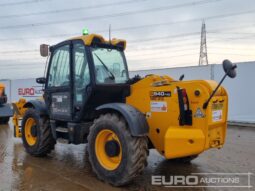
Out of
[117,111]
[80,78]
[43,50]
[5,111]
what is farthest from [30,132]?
[5,111]

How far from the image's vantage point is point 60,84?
6.36 m

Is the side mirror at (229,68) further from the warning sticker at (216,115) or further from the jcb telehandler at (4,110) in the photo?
the jcb telehandler at (4,110)

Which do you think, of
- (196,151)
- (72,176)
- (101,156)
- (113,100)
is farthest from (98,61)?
(196,151)

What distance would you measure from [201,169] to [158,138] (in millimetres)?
1197

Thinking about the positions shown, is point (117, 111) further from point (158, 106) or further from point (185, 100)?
point (185, 100)

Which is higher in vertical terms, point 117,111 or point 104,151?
point 117,111

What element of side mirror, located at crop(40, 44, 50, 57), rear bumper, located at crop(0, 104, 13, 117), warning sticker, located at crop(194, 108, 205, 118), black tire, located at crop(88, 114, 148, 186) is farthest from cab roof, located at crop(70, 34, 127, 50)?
rear bumper, located at crop(0, 104, 13, 117)

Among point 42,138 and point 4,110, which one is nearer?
point 42,138

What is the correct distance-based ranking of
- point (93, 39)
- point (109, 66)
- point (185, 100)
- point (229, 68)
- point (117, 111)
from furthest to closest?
point (109, 66) → point (93, 39) → point (117, 111) → point (185, 100) → point (229, 68)

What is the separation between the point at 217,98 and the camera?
5.04 metres

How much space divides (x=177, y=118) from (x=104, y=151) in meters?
1.31

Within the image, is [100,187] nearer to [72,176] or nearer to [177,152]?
[72,176]

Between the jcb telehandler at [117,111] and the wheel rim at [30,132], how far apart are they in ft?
0.47

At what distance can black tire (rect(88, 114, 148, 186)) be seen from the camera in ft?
15.4
